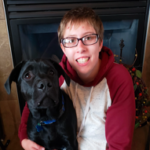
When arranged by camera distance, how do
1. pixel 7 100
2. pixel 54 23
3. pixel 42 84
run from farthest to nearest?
pixel 7 100 → pixel 54 23 → pixel 42 84

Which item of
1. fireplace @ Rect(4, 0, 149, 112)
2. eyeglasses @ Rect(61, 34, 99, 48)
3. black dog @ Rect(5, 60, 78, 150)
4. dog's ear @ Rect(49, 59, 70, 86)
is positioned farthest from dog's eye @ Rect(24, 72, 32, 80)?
fireplace @ Rect(4, 0, 149, 112)

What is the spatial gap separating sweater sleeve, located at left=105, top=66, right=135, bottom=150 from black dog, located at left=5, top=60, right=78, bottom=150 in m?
0.22

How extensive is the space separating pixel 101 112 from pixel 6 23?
3.53 feet

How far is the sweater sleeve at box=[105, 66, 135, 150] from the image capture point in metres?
0.88

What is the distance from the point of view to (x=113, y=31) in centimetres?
158

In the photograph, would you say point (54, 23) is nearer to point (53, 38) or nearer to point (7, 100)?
point (53, 38)

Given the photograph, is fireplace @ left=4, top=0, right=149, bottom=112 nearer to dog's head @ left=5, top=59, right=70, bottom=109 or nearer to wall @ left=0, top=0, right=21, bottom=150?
wall @ left=0, top=0, right=21, bottom=150

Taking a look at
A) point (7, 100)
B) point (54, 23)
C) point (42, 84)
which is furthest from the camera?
point (7, 100)

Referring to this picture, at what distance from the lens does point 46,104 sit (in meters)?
0.73

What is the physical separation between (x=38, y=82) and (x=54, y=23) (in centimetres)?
89

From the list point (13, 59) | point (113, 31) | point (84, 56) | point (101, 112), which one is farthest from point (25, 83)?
point (113, 31)

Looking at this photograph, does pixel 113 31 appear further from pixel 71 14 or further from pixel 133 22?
pixel 71 14

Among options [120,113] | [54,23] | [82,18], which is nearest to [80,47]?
[82,18]

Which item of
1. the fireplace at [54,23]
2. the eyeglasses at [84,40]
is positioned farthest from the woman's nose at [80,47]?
the fireplace at [54,23]
